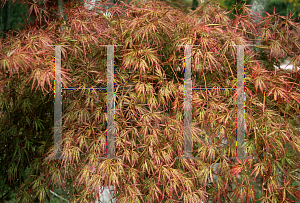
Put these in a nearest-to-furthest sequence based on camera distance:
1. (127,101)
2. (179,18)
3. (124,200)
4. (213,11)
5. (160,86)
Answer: (124,200)
(127,101)
(160,86)
(179,18)
(213,11)

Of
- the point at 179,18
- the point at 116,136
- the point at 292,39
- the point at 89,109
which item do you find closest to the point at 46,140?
the point at 89,109

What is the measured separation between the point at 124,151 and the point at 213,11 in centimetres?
122

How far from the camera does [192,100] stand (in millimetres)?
1587

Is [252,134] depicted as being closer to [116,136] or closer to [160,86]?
[160,86]

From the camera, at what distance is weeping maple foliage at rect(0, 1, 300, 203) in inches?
58.4

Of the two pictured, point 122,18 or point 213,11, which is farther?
point 213,11

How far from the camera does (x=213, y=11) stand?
78.1 inches

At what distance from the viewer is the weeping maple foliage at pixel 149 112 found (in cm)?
148

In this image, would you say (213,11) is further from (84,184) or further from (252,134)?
(84,184)

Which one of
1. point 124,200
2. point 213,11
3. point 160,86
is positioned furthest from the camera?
point 213,11

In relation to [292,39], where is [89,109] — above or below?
below

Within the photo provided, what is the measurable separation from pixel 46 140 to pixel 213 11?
4.81 ft

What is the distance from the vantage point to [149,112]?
5.02 feet

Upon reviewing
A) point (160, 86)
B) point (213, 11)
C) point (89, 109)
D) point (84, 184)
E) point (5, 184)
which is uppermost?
point (213, 11)
